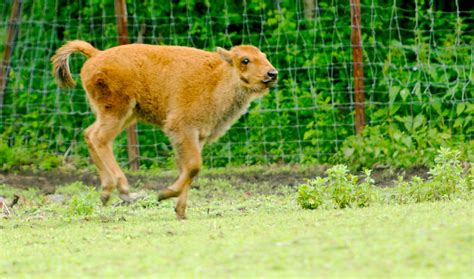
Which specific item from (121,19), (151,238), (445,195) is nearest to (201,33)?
(121,19)

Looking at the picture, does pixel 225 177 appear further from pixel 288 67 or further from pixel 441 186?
pixel 441 186

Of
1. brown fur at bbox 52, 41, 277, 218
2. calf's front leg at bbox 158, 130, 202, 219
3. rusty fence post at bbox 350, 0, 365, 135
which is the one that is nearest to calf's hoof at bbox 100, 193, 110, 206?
brown fur at bbox 52, 41, 277, 218

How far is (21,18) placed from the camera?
15289mm

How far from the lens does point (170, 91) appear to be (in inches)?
359

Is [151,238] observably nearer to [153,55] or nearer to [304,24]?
[153,55]

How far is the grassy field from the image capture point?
17.3 feet

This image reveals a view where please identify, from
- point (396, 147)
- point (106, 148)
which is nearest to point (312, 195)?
point (106, 148)

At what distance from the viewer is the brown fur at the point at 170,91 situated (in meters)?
9.05

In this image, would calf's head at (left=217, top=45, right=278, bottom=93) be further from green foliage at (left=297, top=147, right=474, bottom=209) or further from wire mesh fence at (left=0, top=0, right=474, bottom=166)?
wire mesh fence at (left=0, top=0, right=474, bottom=166)

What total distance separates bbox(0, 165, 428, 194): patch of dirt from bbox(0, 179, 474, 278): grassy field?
7.65 ft

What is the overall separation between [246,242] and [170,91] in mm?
3095

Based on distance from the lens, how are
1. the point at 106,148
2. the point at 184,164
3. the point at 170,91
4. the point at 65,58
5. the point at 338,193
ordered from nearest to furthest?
the point at 338,193 → the point at 184,164 → the point at 170,91 → the point at 106,148 → the point at 65,58

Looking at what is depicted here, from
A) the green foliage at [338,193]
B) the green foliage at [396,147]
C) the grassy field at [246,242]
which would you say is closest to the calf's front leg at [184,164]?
the grassy field at [246,242]

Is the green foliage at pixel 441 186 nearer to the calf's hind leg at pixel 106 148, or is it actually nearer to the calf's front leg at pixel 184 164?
the calf's front leg at pixel 184 164
